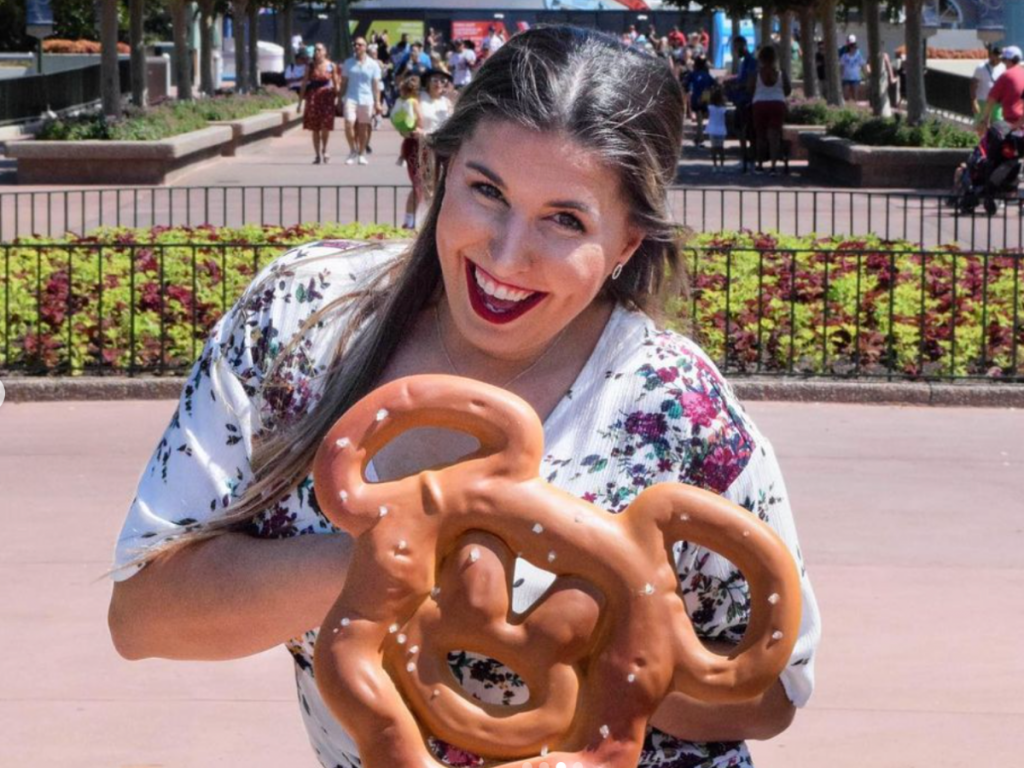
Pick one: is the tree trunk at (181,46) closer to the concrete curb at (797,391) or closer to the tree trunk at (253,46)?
the tree trunk at (253,46)

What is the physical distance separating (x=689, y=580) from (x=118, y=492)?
593 centimetres

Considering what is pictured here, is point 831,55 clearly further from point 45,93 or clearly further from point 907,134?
point 45,93

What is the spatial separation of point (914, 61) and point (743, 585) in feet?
68.2

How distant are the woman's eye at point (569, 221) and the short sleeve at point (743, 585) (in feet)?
1.16

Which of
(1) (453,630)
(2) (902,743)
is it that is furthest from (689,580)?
(2) (902,743)

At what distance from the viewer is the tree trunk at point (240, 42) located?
3612cm

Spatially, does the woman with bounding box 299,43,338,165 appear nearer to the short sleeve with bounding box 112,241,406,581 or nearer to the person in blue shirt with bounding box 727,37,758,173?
the person in blue shirt with bounding box 727,37,758,173

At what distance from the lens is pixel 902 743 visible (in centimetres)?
523

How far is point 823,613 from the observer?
20.6ft

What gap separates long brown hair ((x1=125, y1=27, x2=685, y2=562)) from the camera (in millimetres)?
2141

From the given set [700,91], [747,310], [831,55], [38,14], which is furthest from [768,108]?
[38,14]

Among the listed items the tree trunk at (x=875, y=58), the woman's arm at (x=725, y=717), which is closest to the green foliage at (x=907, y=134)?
the tree trunk at (x=875, y=58)

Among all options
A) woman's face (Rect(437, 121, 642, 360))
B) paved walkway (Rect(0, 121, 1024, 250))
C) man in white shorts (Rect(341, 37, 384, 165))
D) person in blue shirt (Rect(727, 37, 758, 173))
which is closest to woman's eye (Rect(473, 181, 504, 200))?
woman's face (Rect(437, 121, 642, 360))

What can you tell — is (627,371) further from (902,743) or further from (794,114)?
(794,114)
